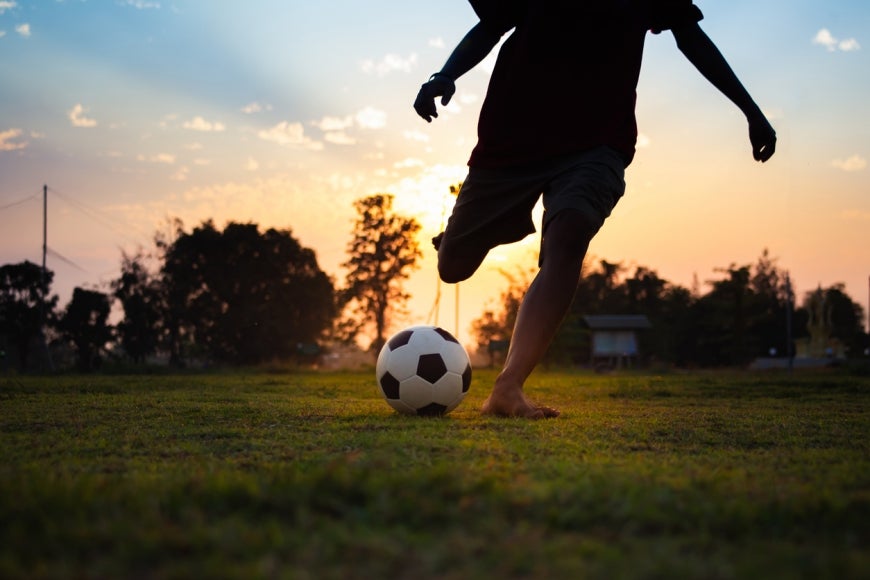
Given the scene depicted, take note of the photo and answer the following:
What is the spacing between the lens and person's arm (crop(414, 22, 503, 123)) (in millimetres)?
4113

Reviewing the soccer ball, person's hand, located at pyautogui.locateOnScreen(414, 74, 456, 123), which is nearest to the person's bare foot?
the soccer ball

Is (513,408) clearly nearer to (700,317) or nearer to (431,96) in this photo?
(431,96)

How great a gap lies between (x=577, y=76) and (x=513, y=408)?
188 cm

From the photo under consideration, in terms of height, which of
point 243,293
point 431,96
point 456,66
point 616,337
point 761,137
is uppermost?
point 243,293

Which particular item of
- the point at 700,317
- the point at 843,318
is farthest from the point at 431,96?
the point at 843,318

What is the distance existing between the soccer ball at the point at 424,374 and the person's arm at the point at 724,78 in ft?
6.97

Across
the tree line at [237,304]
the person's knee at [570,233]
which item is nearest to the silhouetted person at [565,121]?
the person's knee at [570,233]

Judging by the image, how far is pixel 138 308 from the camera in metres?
35.1

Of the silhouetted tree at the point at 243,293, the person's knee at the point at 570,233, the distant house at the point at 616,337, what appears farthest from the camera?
the distant house at the point at 616,337

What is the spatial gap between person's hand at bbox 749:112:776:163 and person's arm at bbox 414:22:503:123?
5.12 feet

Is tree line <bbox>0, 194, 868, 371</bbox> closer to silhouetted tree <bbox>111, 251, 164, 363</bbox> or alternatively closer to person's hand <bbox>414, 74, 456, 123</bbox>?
silhouetted tree <bbox>111, 251, 164, 363</bbox>

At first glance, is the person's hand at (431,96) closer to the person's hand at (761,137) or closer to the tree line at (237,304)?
the person's hand at (761,137)

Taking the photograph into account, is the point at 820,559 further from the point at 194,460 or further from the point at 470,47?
the point at 470,47

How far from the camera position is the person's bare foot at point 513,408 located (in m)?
4.04
